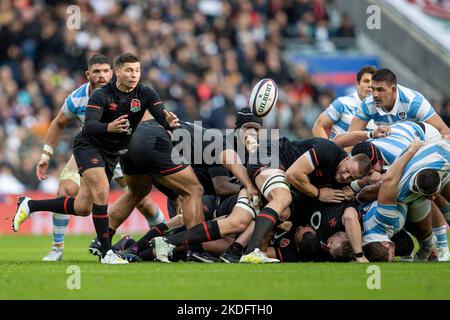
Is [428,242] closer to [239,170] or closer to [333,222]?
[333,222]

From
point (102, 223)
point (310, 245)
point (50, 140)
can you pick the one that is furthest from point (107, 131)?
point (310, 245)

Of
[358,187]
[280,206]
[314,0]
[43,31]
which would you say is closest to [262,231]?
[280,206]

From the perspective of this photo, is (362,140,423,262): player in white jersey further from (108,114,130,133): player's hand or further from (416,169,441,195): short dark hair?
(108,114,130,133): player's hand

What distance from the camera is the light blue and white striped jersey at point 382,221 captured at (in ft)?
33.4

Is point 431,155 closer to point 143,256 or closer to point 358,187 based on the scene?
point 358,187

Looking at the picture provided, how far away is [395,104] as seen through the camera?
456 inches

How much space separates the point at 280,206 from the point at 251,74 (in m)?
13.7

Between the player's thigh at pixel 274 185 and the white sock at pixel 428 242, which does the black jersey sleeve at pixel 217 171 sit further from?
the white sock at pixel 428 242

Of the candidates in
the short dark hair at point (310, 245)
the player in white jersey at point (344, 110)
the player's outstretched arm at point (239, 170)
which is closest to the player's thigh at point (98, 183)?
the player's outstretched arm at point (239, 170)

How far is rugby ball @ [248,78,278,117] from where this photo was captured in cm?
1141

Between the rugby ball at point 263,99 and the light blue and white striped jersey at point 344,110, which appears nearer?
the rugby ball at point 263,99

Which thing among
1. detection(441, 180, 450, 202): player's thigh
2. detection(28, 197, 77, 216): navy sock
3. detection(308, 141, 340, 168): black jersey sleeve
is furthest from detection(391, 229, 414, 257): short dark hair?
detection(28, 197, 77, 216): navy sock

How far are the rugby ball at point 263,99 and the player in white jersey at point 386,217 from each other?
6.06 ft

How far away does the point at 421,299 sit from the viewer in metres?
7.17
